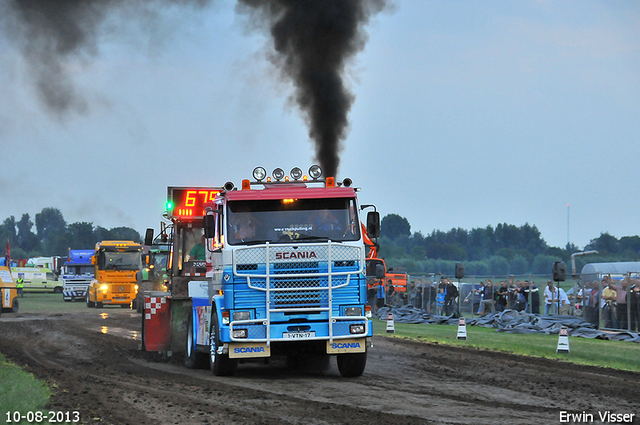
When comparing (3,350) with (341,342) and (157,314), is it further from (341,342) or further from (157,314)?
(341,342)

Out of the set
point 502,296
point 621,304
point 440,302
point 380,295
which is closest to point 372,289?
point 380,295

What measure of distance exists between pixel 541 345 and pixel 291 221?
31.4 feet

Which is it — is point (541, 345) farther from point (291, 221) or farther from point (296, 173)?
point (291, 221)

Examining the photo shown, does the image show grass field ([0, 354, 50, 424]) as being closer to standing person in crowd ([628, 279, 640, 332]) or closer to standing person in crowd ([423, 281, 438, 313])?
standing person in crowd ([628, 279, 640, 332])

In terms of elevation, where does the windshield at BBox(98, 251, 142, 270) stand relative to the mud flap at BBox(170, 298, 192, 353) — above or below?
above

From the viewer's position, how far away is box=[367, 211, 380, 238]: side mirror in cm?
1345

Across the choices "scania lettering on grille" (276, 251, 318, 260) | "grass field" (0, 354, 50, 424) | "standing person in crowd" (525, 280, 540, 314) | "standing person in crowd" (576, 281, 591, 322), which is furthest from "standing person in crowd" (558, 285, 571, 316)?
"grass field" (0, 354, 50, 424)

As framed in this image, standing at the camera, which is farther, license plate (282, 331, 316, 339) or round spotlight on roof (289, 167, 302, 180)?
round spotlight on roof (289, 167, 302, 180)

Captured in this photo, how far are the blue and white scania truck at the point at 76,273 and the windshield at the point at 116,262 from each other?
10.6 metres

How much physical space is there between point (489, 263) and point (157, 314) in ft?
343

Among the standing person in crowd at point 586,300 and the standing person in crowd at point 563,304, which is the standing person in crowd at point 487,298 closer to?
the standing person in crowd at point 563,304

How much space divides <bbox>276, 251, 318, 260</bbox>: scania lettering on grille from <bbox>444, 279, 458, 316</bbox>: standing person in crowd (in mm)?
20705

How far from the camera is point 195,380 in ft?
42.4

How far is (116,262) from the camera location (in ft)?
151
